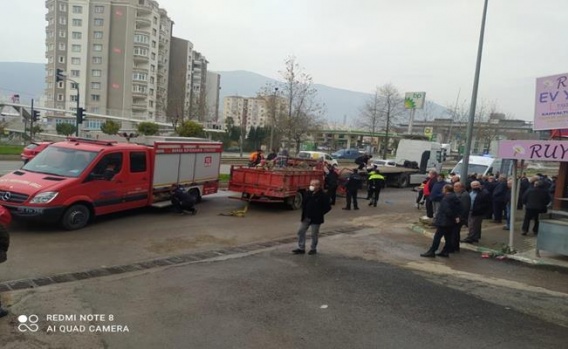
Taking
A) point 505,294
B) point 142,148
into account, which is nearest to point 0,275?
point 142,148

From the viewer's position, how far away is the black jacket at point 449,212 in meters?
9.84

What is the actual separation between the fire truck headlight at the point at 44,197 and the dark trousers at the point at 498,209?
12845 millimetres

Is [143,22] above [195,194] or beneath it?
above

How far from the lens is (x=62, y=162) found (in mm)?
10961

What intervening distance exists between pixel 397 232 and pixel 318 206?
4.39m

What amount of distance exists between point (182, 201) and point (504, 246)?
27.8ft

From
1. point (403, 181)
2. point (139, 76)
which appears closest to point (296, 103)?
point (403, 181)

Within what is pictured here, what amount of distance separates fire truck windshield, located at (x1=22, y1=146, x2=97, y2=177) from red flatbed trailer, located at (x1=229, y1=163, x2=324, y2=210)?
5.31 m

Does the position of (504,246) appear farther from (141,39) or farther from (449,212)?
(141,39)

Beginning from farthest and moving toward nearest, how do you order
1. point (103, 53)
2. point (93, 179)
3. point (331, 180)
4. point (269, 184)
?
point (103, 53) → point (331, 180) → point (269, 184) → point (93, 179)

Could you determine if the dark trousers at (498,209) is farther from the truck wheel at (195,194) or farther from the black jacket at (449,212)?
the truck wheel at (195,194)

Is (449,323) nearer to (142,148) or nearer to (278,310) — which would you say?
(278,310)

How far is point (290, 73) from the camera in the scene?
41625 millimetres

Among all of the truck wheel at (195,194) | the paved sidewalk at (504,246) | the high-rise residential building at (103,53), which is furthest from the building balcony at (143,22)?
the paved sidewalk at (504,246)
